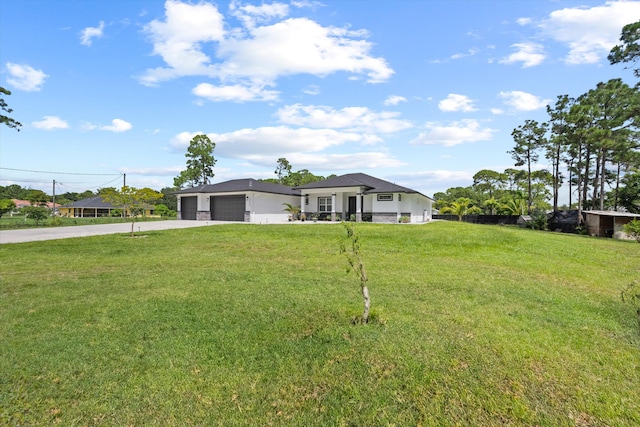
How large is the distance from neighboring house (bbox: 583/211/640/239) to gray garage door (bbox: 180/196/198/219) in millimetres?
31376

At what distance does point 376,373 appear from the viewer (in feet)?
10.1

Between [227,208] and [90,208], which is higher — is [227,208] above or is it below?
below

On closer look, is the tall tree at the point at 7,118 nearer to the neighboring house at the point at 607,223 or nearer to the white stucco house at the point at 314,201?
the white stucco house at the point at 314,201

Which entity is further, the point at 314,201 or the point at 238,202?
the point at 314,201

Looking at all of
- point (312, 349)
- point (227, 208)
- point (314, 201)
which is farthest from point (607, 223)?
point (227, 208)

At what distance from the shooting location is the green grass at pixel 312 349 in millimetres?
2613

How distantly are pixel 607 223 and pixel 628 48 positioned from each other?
10.7 m

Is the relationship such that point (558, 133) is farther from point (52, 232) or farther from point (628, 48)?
point (52, 232)

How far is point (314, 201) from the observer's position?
2727cm

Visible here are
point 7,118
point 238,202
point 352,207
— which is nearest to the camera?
point 7,118

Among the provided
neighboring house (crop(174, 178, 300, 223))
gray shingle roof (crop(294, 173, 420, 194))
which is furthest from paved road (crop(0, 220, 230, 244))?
gray shingle roof (crop(294, 173, 420, 194))

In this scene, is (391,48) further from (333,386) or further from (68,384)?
(68,384)

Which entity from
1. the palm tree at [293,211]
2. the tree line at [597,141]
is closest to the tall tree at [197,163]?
the palm tree at [293,211]

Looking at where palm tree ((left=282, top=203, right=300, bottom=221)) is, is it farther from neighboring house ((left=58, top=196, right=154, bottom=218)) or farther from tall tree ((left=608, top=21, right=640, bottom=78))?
neighboring house ((left=58, top=196, right=154, bottom=218))
